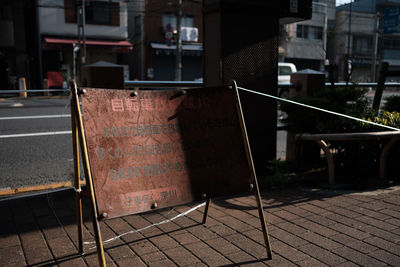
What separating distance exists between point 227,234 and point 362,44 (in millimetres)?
47529

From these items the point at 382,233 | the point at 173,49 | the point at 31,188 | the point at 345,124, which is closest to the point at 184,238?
the point at 382,233

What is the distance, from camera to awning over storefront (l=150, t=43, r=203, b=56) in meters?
31.7

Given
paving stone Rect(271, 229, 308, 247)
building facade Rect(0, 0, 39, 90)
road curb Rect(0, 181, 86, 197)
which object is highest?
building facade Rect(0, 0, 39, 90)

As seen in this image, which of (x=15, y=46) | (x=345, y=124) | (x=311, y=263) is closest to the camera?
(x=311, y=263)

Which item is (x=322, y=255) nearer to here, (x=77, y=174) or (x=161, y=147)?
(x=161, y=147)

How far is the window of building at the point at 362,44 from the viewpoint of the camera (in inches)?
1772

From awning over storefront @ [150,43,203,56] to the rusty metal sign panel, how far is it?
96.5 ft

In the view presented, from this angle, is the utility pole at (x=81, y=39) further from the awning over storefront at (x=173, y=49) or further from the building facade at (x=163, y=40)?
the awning over storefront at (x=173, y=49)

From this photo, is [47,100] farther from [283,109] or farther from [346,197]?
[346,197]

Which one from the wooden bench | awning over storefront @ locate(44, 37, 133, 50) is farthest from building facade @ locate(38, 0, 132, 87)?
the wooden bench

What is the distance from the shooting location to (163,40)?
32.9 meters

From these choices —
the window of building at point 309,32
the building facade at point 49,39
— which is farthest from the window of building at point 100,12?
the window of building at point 309,32

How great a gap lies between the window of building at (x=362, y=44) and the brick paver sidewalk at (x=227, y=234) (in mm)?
44844

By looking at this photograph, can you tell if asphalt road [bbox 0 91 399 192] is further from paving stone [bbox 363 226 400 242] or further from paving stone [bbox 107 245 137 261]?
paving stone [bbox 363 226 400 242]
